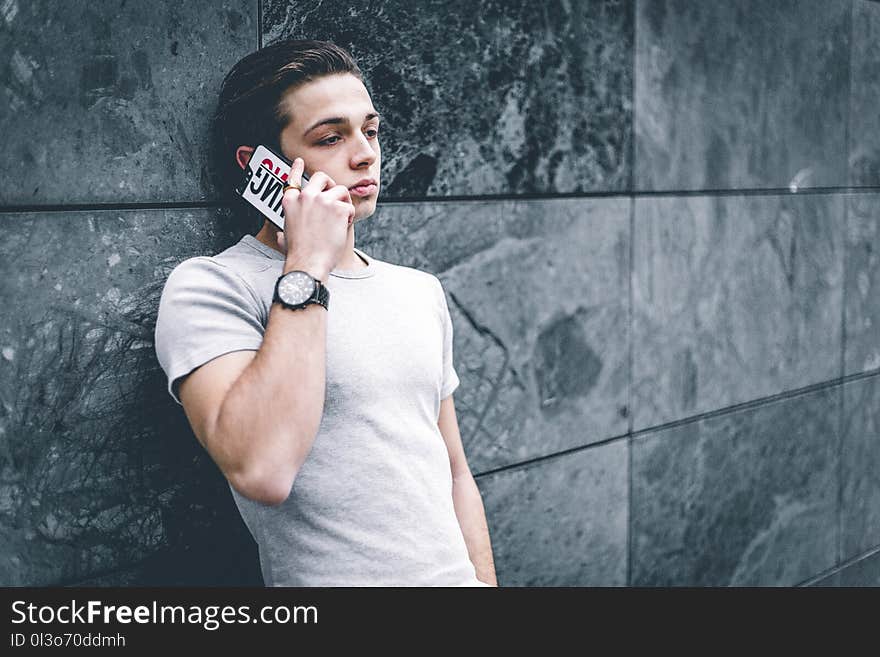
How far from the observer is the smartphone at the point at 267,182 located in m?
2.30

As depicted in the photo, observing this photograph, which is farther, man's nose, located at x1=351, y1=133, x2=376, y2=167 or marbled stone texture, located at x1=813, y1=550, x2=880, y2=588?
marbled stone texture, located at x1=813, y1=550, x2=880, y2=588

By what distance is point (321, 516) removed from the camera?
2189 mm

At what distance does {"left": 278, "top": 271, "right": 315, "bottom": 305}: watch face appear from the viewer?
2049 millimetres

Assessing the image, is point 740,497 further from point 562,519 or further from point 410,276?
point 410,276

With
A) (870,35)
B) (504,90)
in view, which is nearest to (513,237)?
(504,90)

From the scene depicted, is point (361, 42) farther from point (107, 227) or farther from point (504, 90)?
point (107, 227)

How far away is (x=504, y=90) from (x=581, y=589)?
1.88 m

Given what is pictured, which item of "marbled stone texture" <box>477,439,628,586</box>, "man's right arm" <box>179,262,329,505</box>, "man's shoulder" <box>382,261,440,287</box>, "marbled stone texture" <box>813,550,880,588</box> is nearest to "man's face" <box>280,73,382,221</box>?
"man's shoulder" <box>382,261,440,287</box>

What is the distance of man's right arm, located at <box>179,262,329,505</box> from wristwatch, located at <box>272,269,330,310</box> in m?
0.02

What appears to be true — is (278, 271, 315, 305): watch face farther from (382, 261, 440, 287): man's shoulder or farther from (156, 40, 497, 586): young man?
(382, 261, 440, 287): man's shoulder

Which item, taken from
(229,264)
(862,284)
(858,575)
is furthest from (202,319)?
(858,575)

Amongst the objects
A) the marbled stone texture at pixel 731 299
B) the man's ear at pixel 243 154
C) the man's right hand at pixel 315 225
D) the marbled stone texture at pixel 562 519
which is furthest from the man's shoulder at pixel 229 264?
the marbled stone texture at pixel 731 299

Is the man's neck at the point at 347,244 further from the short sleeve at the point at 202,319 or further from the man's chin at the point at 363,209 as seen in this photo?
the short sleeve at the point at 202,319

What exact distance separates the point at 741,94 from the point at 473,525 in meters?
2.67
